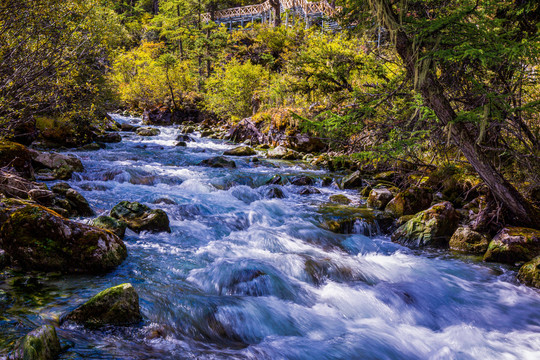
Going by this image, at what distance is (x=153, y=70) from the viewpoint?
31500mm

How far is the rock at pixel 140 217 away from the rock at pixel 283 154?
1012 centimetres

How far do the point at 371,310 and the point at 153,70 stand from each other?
32.3 metres

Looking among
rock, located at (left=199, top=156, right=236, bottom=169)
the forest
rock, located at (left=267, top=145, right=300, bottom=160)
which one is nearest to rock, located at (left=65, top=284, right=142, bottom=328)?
the forest

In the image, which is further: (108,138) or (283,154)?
(108,138)

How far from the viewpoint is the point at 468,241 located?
6.87m

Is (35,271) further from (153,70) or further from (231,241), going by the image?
(153,70)

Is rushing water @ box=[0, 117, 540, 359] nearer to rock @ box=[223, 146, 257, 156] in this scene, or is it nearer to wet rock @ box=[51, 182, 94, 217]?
wet rock @ box=[51, 182, 94, 217]

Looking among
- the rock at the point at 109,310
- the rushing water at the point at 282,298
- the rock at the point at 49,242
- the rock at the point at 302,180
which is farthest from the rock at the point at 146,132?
the rock at the point at 109,310

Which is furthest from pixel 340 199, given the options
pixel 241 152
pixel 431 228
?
pixel 241 152

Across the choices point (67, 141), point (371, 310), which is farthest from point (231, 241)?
point (67, 141)

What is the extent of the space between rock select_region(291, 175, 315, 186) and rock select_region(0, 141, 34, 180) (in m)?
8.18

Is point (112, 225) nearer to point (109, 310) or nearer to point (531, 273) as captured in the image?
point (109, 310)

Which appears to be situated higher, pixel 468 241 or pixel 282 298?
pixel 468 241

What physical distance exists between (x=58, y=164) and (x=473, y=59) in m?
11.5
